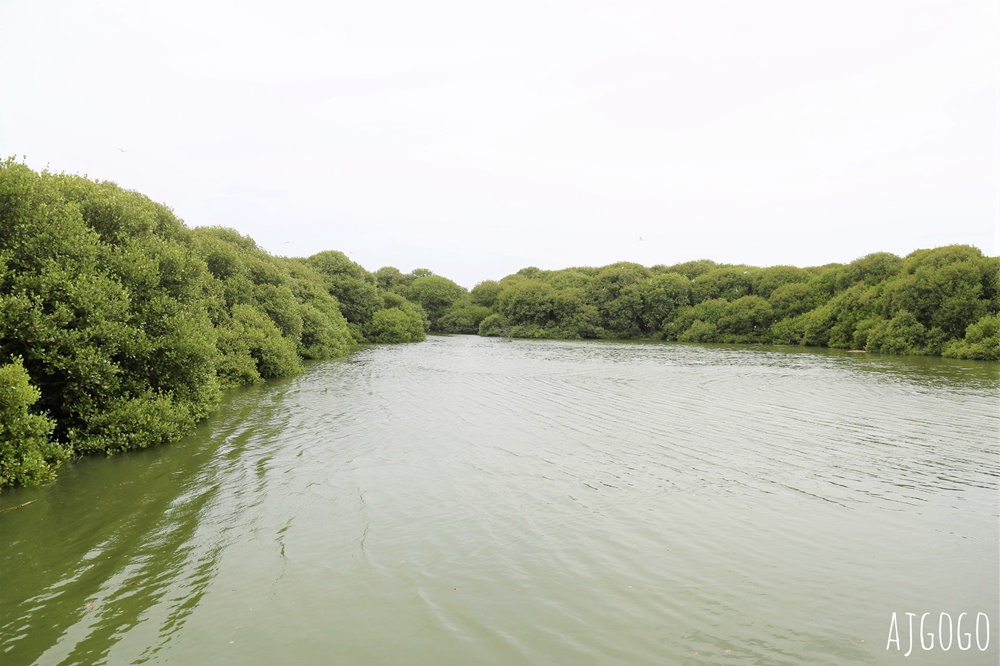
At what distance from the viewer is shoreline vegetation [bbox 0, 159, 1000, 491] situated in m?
14.6

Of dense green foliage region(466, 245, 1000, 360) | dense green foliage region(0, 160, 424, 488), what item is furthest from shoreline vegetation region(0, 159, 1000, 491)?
dense green foliage region(466, 245, 1000, 360)

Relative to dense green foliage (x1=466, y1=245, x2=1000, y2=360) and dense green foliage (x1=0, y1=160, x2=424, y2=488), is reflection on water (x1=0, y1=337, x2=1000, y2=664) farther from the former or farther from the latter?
dense green foliage (x1=466, y1=245, x2=1000, y2=360)

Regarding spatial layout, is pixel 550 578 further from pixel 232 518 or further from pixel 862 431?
pixel 862 431

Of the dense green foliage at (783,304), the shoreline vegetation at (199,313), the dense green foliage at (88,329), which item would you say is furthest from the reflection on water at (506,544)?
the dense green foliage at (783,304)

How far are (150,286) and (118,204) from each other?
3.77 m

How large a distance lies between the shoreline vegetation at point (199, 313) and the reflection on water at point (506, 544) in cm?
167

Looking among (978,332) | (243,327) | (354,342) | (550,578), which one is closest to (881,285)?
(978,332)

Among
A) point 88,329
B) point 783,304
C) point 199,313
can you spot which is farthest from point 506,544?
point 783,304

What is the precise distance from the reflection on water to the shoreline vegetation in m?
1.67

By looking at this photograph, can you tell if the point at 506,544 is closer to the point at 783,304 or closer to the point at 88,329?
the point at 88,329

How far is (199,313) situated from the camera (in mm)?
22031

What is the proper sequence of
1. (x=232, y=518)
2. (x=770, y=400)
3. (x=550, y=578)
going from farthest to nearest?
(x=770, y=400) → (x=232, y=518) → (x=550, y=578)

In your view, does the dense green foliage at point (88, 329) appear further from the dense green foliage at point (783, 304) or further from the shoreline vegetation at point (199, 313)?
the dense green foliage at point (783, 304)

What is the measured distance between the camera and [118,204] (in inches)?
759
